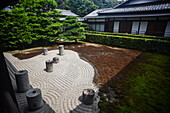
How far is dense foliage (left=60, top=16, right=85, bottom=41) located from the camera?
14598 mm

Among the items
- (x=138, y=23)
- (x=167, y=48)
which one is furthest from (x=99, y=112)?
(x=138, y=23)

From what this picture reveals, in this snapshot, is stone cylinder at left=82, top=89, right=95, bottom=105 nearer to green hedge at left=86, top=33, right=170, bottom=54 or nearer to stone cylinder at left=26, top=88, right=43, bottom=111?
stone cylinder at left=26, top=88, right=43, bottom=111

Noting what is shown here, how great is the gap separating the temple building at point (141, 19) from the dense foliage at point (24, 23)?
38.3 ft

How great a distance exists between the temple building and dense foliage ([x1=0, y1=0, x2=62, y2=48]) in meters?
11.7

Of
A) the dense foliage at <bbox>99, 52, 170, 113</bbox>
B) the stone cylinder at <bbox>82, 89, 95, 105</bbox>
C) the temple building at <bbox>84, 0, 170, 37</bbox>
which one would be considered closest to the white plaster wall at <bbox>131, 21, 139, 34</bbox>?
the temple building at <bbox>84, 0, 170, 37</bbox>

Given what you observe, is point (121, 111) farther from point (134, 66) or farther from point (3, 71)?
point (134, 66)

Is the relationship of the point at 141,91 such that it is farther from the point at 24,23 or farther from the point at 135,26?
the point at 135,26

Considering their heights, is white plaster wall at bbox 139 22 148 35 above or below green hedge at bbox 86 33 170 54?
above

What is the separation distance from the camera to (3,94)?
1679 millimetres

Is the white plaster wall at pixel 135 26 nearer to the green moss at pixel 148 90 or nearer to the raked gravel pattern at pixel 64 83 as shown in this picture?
the green moss at pixel 148 90

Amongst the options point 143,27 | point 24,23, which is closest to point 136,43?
point 143,27

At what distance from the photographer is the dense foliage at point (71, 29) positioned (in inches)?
575

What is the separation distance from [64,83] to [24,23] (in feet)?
32.5

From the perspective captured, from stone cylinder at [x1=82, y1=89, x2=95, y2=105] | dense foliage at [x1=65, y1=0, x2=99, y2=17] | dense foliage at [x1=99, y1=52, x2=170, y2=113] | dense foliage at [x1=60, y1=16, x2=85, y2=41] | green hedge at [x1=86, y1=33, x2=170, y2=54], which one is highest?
dense foliage at [x1=65, y1=0, x2=99, y2=17]
